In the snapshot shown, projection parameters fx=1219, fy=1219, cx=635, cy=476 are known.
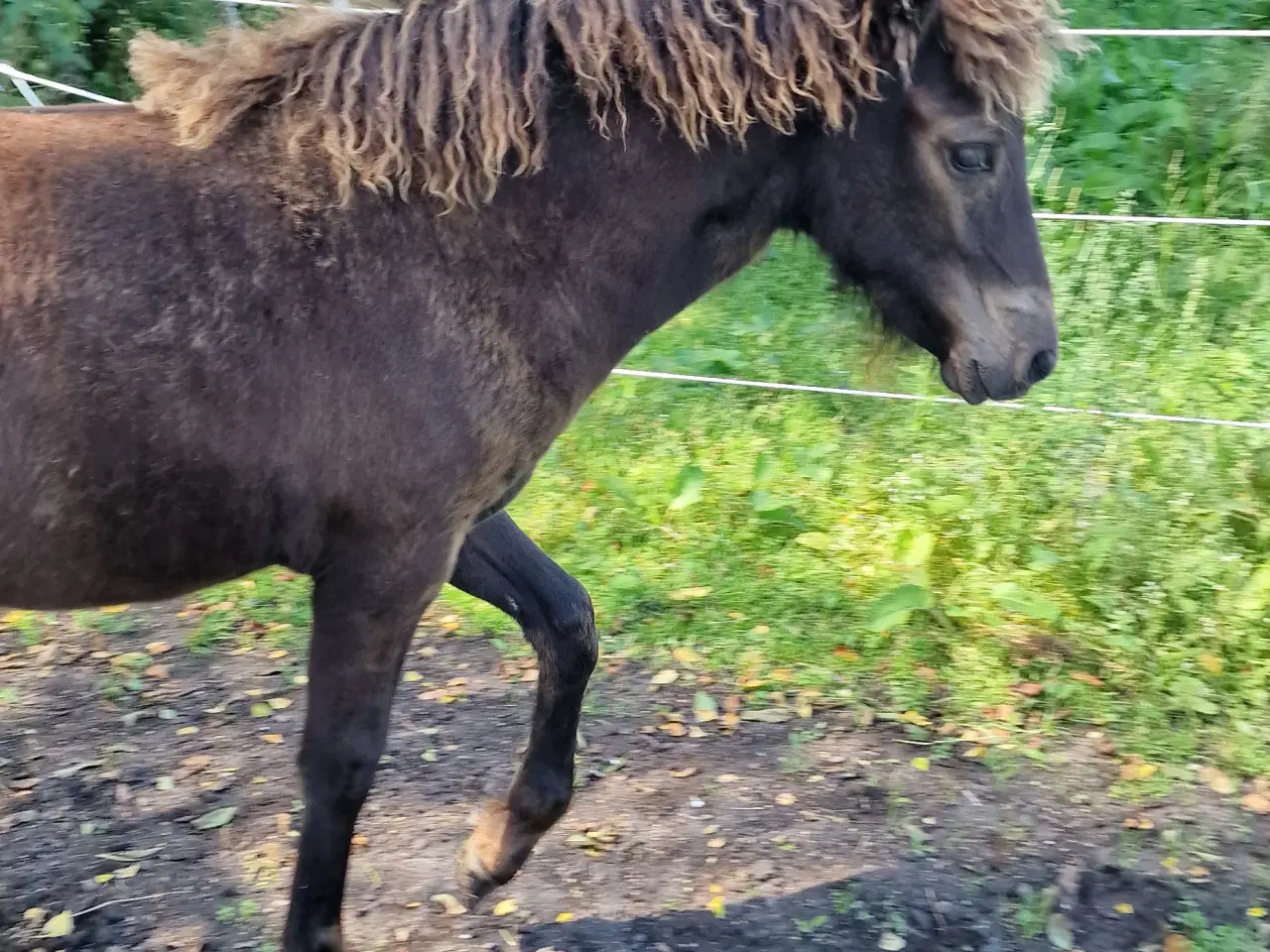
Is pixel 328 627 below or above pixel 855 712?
above

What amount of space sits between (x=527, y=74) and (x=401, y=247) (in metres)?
0.41

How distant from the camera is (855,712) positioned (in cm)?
377

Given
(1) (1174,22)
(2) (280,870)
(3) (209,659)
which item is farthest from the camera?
(1) (1174,22)

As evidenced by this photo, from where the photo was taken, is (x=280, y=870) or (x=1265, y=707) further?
(x=1265, y=707)

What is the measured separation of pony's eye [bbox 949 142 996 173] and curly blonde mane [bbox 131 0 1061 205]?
0.32 ft

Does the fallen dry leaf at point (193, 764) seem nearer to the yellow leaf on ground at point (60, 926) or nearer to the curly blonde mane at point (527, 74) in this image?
the yellow leaf on ground at point (60, 926)

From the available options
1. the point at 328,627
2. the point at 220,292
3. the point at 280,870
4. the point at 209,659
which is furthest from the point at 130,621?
the point at 220,292

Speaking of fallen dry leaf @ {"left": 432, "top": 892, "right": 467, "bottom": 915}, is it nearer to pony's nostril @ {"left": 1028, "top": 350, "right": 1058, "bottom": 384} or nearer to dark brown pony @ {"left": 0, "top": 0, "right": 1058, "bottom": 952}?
dark brown pony @ {"left": 0, "top": 0, "right": 1058, "bottom": 952}

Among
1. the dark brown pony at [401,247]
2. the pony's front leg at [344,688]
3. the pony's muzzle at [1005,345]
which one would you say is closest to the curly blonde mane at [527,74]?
the dark brown pony at [401,247]

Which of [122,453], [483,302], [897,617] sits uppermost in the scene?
[483,302]

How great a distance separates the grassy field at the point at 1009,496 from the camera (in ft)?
12.3

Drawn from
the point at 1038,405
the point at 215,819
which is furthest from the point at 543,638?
the point at 1038,405

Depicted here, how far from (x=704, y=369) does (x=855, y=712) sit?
6.82ft

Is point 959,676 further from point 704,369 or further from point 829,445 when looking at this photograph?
point 704,369
